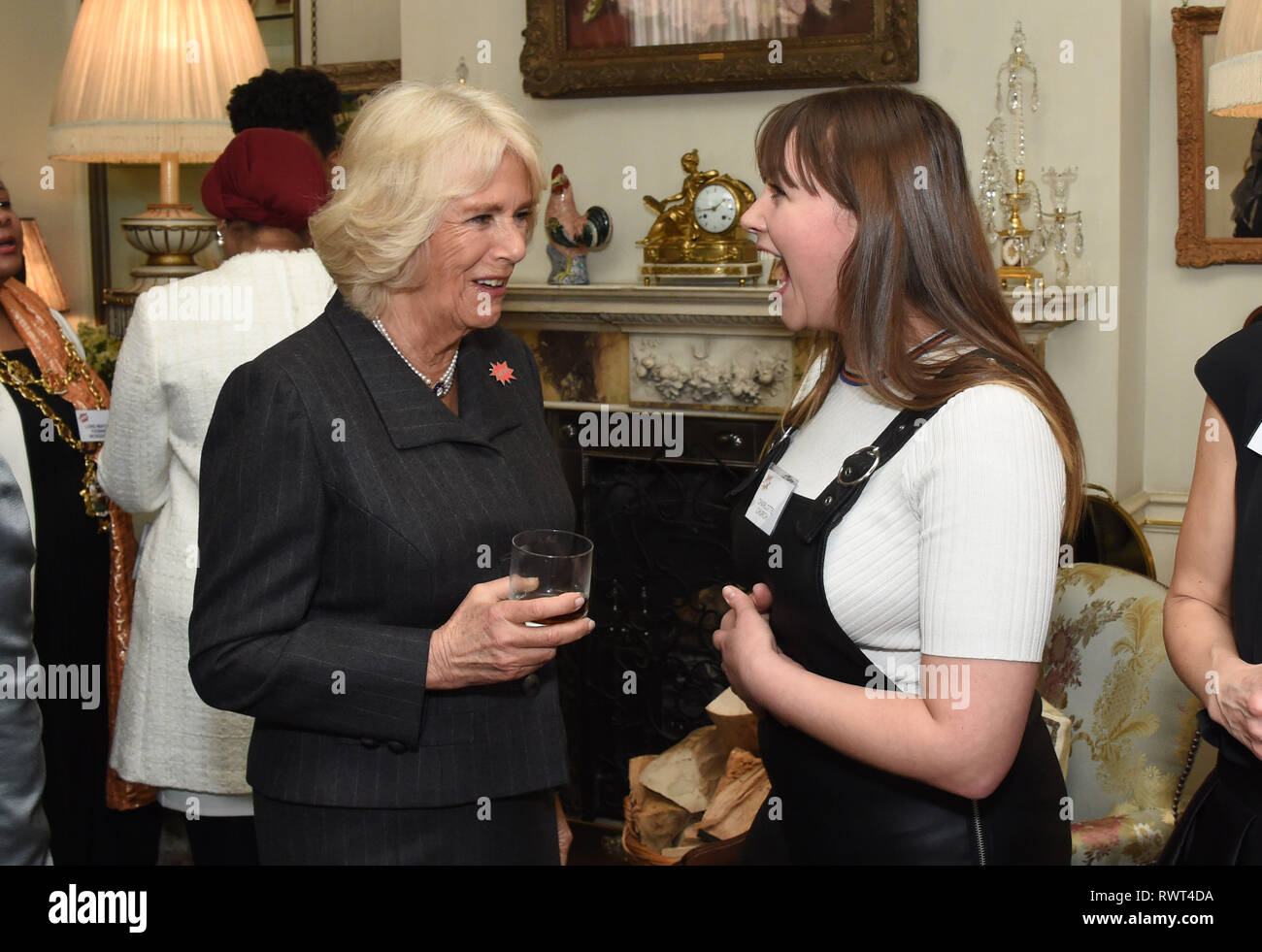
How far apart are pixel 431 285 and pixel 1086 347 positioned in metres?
2.09

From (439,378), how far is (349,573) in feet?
1.09

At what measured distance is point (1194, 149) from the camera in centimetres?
320

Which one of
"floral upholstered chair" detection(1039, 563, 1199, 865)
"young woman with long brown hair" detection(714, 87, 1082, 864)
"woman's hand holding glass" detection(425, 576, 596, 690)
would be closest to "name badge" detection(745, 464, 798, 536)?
"young woman with long brown hair" detection(714, 87, 1082, 864)

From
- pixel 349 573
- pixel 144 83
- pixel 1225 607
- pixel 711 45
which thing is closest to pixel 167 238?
pixel 144 83

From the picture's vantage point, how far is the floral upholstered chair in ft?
7.16

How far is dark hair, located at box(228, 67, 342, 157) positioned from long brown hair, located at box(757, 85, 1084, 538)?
179cm

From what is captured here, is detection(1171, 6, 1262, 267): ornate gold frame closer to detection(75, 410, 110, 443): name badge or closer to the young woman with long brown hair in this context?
the young woman with long brown hair

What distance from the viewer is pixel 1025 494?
1286mm

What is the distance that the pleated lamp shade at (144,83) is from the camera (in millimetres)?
3590

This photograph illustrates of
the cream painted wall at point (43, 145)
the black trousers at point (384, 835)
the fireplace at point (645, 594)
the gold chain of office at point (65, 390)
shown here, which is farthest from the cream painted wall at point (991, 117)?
the cream painted wall at point (43, 145)

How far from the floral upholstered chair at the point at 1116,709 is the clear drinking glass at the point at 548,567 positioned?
3.63 feet

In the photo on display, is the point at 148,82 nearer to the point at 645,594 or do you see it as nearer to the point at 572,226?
the point at 572,226
